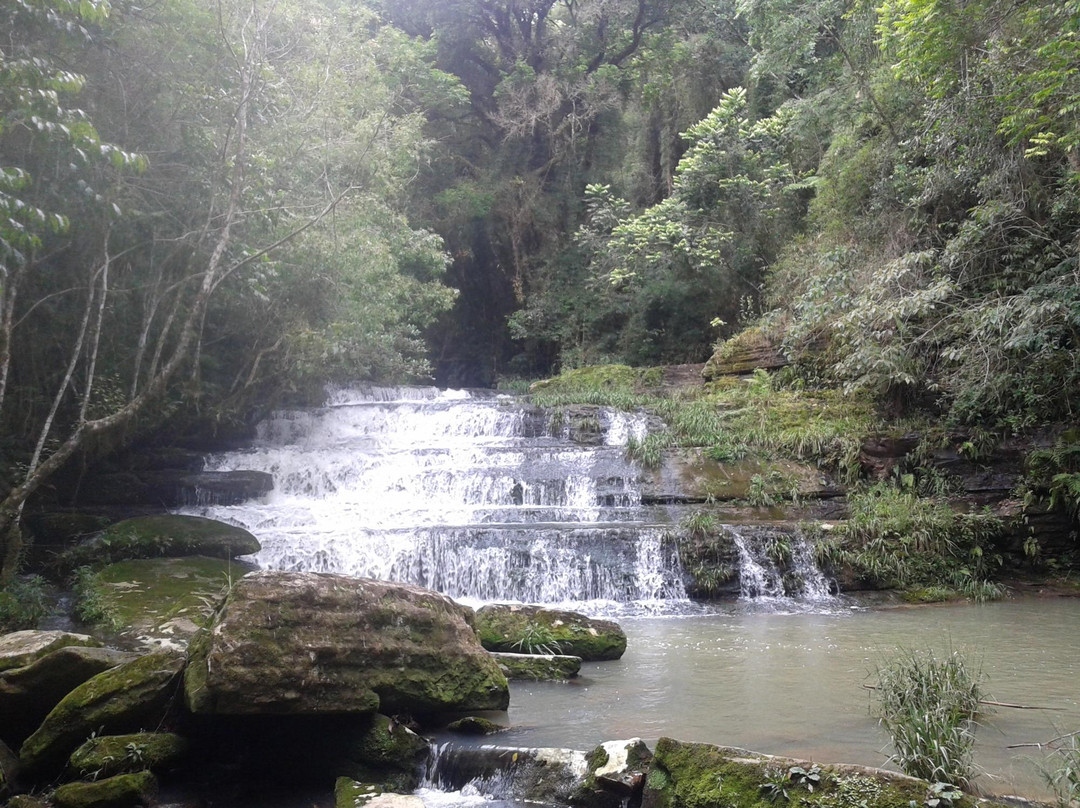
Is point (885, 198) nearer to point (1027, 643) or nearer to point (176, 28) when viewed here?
point (1027, 643)

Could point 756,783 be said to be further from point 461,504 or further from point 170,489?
point 170,489

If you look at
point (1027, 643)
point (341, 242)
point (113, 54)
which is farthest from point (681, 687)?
point (341, 242)

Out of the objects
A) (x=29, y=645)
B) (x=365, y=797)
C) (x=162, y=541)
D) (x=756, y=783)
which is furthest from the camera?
(x=162, y=541)

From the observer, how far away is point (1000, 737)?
15.9 feet

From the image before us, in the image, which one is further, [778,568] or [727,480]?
[727,480]

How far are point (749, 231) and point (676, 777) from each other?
19.4m

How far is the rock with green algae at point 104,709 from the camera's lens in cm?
490

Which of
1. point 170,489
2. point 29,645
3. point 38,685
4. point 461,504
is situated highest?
point 170,489

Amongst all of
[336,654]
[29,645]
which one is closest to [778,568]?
[336,654]

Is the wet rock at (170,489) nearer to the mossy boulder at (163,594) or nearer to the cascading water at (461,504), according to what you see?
the cascading water at (461,504)

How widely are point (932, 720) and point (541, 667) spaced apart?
355 cm

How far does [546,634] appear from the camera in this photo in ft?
25.3

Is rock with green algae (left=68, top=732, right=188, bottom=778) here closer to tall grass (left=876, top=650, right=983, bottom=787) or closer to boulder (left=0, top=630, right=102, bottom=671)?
boulder (left=0, top=630, right=102, bottom=671)

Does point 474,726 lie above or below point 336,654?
below
